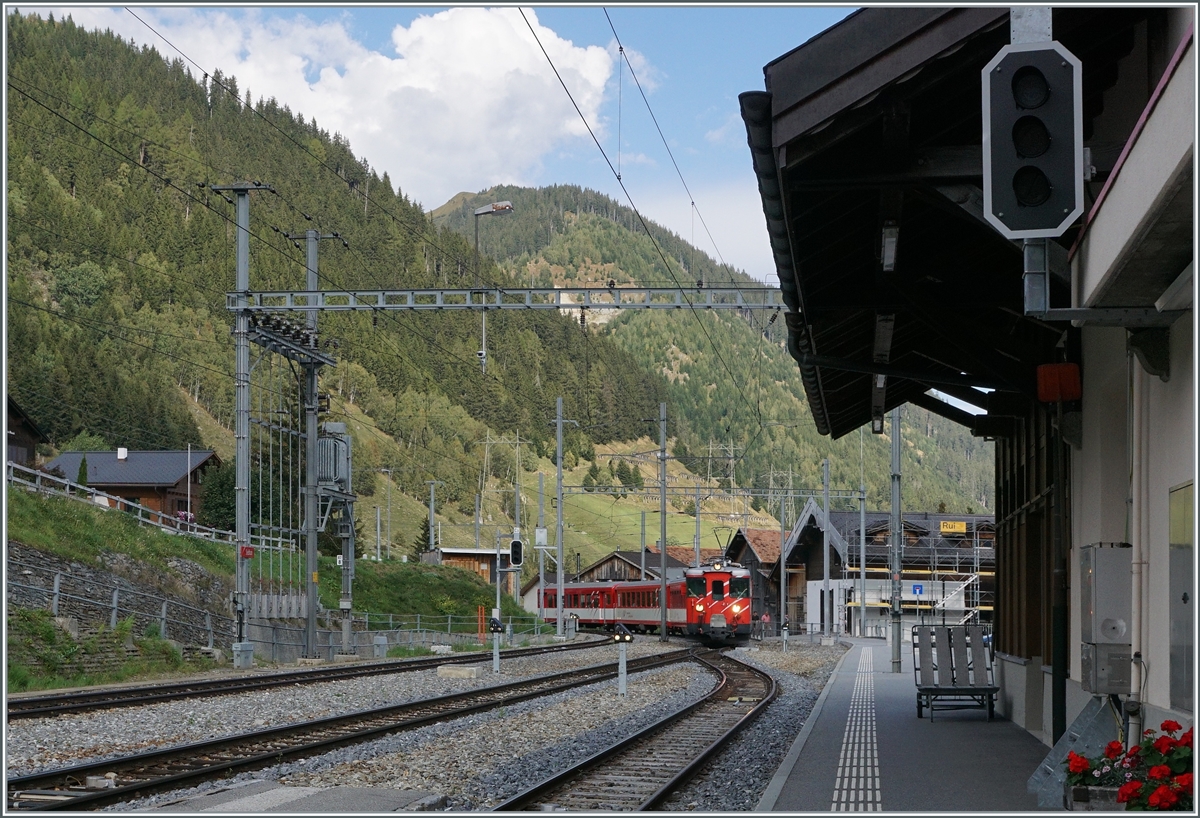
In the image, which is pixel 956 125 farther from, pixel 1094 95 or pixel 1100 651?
pixel 1100 651

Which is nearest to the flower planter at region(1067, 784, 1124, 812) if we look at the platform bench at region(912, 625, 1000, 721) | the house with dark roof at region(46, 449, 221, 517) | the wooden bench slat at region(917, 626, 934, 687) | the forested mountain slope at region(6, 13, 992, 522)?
the platform bench at region(912, 625, 1000, 721)

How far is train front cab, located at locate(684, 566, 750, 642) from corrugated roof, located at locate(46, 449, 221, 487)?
109 ft

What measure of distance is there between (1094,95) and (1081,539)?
12.2 ft

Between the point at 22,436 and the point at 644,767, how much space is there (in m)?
52.2

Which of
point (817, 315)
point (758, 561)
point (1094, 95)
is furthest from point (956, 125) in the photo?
point (758, 561)

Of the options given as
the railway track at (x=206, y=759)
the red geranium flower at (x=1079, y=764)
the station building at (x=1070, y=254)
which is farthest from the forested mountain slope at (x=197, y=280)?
the red geranium flower at (x=1079, y=764)

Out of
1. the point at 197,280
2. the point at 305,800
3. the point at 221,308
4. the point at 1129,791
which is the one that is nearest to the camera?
the point at 1129,791

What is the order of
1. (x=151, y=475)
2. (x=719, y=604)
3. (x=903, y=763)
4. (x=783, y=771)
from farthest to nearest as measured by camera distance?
(x=151, y=475) < (x=719, y=604) < (x=903, y=763) < (x=783, y=771)

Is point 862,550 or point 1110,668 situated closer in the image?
point 1110,668

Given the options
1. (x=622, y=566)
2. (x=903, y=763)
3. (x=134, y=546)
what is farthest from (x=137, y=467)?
(x=903, y=763)

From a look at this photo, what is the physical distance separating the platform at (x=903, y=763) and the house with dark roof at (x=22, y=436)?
4586 centimetres

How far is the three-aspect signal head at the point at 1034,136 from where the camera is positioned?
677 cm

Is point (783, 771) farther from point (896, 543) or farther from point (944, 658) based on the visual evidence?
point (896, 543)

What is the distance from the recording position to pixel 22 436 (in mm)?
58000
